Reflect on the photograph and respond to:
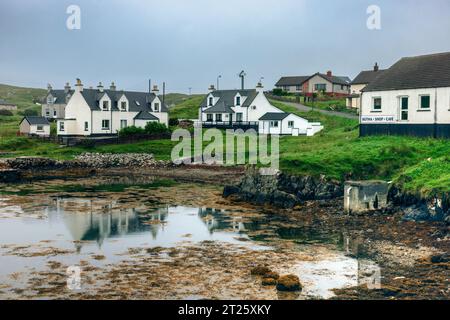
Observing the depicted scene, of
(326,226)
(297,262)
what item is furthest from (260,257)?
(326,226)

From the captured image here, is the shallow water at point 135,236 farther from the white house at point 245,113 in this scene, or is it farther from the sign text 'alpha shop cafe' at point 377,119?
the white house at point 245,113

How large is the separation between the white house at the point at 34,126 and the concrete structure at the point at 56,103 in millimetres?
19908

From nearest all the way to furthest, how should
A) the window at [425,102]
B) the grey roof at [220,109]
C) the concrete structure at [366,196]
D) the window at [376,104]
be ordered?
the concrete structure at [366,196], the window at [425,102], the window at [376,104], the grey roof at [220,109]

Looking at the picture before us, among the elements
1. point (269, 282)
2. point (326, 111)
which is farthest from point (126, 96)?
point (269, 282)

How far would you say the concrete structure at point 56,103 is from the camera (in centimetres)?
10681

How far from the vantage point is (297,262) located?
24328mm

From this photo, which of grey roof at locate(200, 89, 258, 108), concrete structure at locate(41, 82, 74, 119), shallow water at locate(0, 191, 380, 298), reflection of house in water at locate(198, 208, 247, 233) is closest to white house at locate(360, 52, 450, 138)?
shallow water at locate(0, 191, 380, 298)

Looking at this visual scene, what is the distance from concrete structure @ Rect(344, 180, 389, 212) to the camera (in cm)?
3316

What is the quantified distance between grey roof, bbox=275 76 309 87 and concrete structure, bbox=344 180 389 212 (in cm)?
8564

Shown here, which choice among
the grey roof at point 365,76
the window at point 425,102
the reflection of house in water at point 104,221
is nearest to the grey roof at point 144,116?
the grey roof at point 365,76

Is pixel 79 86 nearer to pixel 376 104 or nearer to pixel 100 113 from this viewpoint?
pixel 100 113

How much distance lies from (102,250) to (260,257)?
7624 millimetres

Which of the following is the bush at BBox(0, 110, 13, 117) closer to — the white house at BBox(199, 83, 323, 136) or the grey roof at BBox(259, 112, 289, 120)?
the white house at BBox(199, 83, 323, 136)
